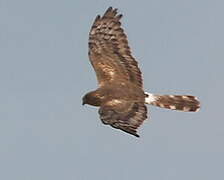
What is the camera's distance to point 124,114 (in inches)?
688

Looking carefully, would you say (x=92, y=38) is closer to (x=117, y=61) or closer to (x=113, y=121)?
(x=117, y=61)

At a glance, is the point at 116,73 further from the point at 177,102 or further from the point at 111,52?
the point at 177,102

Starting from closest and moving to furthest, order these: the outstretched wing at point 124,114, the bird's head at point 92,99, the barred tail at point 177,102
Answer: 1. the outstretched wing at point 124,114
2. the bird's head at point 92,99
3. the barred tail at point 177,102

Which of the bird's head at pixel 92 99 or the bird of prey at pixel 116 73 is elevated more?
the bird of prey at pixel 116 73

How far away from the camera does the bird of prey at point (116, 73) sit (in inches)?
742

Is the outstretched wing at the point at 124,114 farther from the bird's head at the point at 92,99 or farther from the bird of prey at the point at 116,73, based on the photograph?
the bird's head at the point at 92,99

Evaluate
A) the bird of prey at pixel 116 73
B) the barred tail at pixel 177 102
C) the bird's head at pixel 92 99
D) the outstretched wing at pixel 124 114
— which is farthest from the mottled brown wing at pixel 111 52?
the outstretched wing at pixel 124 114

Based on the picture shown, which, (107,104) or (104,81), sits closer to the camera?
(107,104)

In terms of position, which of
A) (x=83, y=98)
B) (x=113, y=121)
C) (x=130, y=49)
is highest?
(x=130, y=49)

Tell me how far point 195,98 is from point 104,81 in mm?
2067

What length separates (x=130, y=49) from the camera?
1980 centimetres

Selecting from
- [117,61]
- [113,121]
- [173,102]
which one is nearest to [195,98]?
[173,102]

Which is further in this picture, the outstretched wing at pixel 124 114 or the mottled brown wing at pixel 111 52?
the mottled brown wing at pixel 111 52

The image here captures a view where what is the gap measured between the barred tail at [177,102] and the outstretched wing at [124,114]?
124cm
